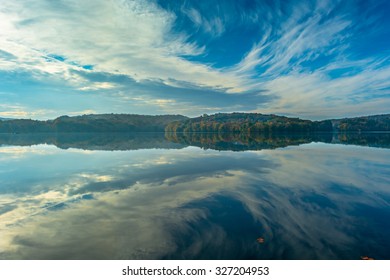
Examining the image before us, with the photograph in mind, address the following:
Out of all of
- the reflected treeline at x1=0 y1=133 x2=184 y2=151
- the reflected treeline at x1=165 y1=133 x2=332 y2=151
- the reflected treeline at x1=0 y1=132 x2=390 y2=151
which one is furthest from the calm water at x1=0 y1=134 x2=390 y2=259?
the reflected treeline at x1=0 y1=133 x2=184 y2=151

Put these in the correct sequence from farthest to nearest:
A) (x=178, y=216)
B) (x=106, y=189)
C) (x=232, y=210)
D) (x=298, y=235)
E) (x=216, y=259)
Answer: (x=106, y=189), (x=232, y=210), (x=178, y=216), (x=298, y=235), (x=216, y=259)

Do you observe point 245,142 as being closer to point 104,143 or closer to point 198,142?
point 198,142

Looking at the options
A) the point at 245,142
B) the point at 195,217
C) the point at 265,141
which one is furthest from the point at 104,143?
the point at 195,217

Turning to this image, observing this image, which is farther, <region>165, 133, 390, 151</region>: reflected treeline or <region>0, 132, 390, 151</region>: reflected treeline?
<region>165, 133, 390, 151</region>: reflected treeline

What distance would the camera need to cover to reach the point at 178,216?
45.2 ft

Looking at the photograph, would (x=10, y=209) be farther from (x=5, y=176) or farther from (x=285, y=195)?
(x=285, y=195)

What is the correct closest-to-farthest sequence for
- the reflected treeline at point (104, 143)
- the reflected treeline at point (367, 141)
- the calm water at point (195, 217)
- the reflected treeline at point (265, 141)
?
the calm water at point (195, 217), the reflected treeline at point (104, 143), the reflected treeline at point (265, 141), the reflected treeline at point (367, 141)

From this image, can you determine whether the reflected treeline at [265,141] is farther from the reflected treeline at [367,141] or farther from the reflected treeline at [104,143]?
the reflected treeline at [104,143]

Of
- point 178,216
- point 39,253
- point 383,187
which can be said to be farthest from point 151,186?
point 383,187

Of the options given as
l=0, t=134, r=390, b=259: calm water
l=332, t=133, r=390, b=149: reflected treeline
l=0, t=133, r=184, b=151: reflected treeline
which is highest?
l=332, t=133, r=390, b=149: reflected treeline

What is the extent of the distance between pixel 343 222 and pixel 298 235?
3540mm

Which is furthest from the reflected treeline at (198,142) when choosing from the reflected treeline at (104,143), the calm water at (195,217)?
the calm water at (195,217)

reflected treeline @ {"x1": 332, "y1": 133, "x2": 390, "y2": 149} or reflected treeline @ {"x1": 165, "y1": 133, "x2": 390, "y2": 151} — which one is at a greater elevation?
reflected treeline @ {"x1": 332, "y1": 133, "x2": 390, "y2": 149}

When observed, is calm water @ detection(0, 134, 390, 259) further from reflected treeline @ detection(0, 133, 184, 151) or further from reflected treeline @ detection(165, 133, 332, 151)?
reflected treeline @ detection(0, 133, 184, 151)
